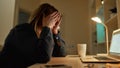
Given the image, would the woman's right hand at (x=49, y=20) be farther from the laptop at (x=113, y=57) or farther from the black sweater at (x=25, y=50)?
the laptop at (x=113, y=57)

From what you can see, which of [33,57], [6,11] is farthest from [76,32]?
[33,57]

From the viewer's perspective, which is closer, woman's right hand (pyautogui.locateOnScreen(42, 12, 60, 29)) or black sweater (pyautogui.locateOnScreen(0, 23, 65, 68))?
black sweater (pyautogui.locateOnScreen(0, 23, 65, 68))

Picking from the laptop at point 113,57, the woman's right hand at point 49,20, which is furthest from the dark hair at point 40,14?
the laptop at point 113,57

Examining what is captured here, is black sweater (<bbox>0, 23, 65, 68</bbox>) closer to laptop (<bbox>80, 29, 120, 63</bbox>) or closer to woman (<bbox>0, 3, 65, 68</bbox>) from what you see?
woman (<bbox>0, 3, 65, 68</bbox>)

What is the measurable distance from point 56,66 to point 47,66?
60mm

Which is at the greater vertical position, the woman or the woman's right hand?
the woman's right hand

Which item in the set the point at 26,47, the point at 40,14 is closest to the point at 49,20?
the point at 40,14

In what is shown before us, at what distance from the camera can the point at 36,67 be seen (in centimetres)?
109

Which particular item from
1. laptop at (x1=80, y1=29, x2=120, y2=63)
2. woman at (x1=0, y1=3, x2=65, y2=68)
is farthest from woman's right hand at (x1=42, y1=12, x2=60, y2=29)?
laptop at (x1=80, y1=29, x2=120, y2=63)

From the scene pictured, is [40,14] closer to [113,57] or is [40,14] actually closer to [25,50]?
[25,50]

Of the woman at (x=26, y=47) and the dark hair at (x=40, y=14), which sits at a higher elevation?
the dark hair at (x=40, y=14)

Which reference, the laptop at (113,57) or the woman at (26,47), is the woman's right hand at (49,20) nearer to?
the woman at (26,47)

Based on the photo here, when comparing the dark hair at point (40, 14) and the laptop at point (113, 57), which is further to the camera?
the dark hair at point (40, 14)

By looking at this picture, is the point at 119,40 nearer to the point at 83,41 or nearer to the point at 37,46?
the point at 37,46
